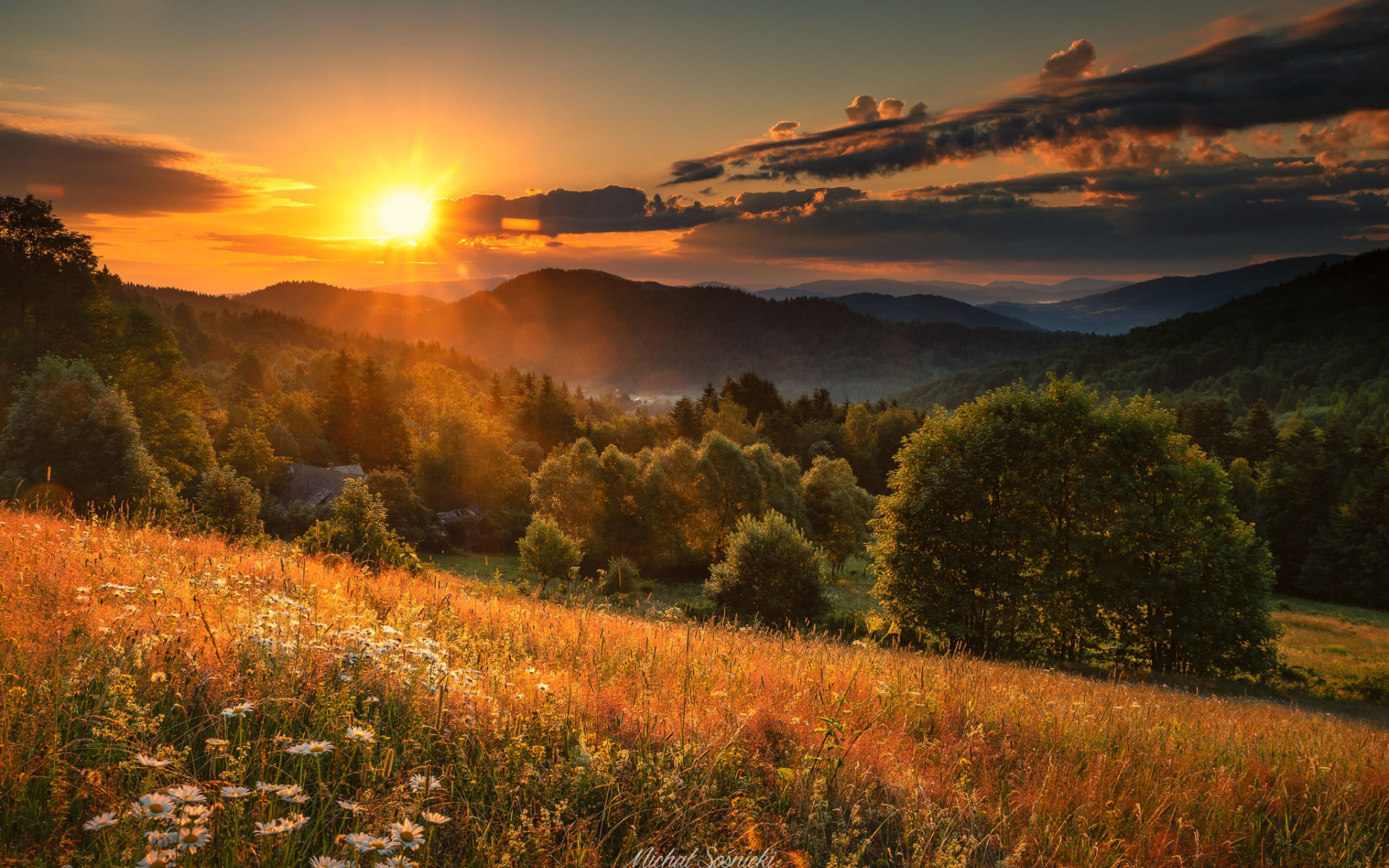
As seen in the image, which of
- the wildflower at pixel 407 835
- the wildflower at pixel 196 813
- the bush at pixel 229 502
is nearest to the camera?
the wildflower at pixel 196 813

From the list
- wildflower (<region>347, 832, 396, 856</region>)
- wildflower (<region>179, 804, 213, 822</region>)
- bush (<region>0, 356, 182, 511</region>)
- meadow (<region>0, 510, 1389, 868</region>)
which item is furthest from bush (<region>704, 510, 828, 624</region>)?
wildflower (<region>179, 804, 213, 822</region>)

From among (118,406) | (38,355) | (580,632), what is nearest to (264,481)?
(38,355)

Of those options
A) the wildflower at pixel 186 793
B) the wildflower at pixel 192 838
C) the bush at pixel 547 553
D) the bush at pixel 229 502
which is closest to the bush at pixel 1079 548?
the bush at pixel 547 553

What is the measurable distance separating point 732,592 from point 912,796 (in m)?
28.3

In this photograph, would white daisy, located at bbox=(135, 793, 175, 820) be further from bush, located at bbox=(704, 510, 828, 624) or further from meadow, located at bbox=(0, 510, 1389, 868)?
bush, located at bbox=(704, 510, 828, 624)

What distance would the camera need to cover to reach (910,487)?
2692 centimetres

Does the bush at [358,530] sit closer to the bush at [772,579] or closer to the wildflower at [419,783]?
the bush at [772,579]

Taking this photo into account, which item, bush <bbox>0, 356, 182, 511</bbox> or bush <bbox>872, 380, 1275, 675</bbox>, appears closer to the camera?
bush <bbox>872, 380, 1275, 675</bbox>

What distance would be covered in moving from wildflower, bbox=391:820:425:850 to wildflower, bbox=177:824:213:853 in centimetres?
65

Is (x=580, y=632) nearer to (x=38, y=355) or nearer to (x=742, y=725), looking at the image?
(x=742, y=725)

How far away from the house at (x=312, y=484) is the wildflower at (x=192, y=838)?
5458cm

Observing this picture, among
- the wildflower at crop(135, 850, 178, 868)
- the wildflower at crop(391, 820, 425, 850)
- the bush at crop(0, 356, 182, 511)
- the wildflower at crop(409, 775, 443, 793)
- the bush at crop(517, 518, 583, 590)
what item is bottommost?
the bush at crop(517, 518, 583, 590)

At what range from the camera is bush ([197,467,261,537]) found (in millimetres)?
29828

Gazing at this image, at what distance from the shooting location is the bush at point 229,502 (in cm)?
2983
